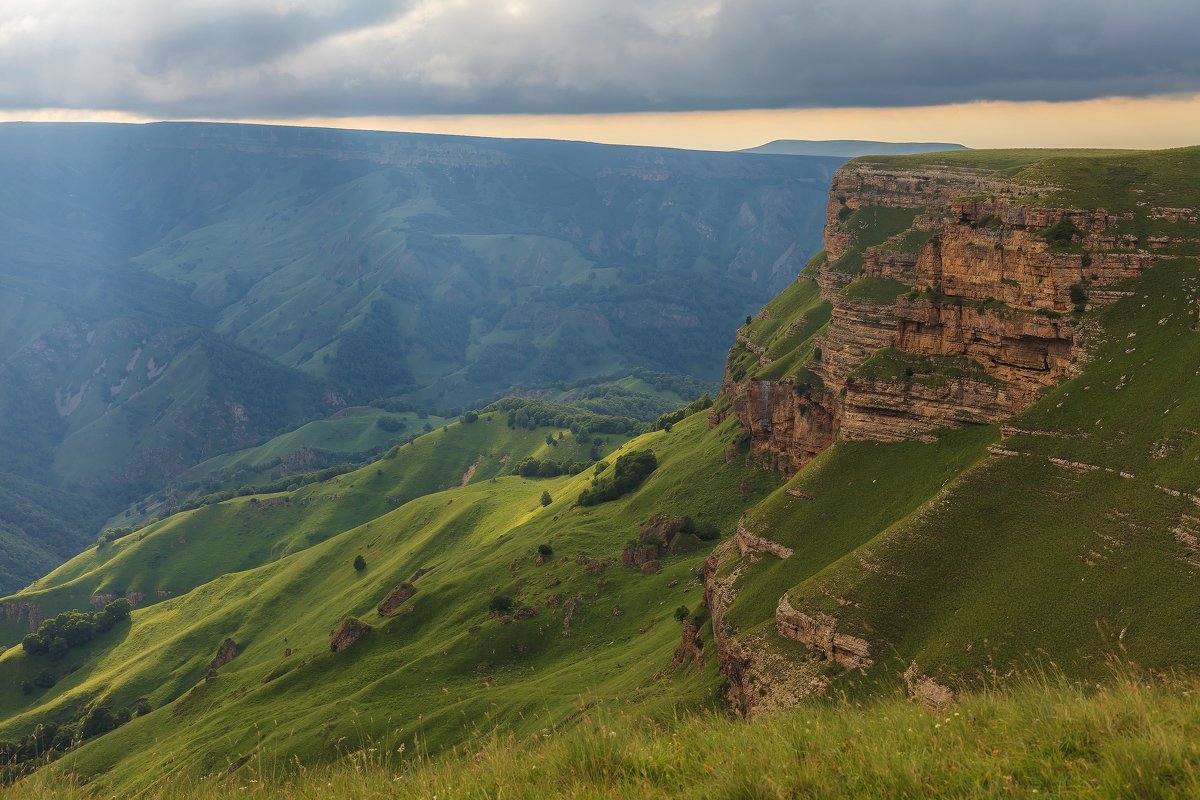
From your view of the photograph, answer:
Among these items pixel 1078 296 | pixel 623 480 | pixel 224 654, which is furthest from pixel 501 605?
pixel 1078 296

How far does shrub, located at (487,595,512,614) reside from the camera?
11789 cm

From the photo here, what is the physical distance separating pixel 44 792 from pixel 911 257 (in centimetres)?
11271

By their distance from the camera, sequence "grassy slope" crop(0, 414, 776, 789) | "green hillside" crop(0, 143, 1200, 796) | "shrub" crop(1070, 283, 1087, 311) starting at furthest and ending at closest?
1. "grassy slope" crop(0, 414, 776, 789)
2. "shrub" crop(1070, 283, 1087, 311)
3. "green hillside" crop(0, 143, 1200, 796)

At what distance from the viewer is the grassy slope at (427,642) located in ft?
309

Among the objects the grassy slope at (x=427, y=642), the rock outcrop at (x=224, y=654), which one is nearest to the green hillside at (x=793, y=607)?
the grassy slope at (x=427, y=642)

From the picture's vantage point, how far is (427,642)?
120625mm

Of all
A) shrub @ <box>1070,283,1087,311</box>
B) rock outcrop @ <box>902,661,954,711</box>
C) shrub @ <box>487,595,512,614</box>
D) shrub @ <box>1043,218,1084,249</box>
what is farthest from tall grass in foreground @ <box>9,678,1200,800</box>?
shrub @ <box>487,595,512,614</box>

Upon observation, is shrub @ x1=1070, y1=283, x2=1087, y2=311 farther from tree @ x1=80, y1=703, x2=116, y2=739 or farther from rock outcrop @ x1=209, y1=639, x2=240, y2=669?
rock outcrop @ x1=209, y1=639, x2=240, y2=669

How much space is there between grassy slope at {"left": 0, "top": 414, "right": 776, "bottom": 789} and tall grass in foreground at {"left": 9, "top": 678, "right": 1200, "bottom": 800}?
47975 mm

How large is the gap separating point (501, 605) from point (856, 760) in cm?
10567

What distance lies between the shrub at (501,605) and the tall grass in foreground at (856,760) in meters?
99.1

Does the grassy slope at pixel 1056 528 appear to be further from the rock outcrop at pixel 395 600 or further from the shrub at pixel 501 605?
the rock outcrop at pixel 395 600

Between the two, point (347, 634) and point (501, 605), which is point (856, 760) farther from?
point (347, 634)

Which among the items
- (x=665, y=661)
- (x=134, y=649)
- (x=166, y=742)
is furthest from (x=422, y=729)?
(x=134, y=649)
